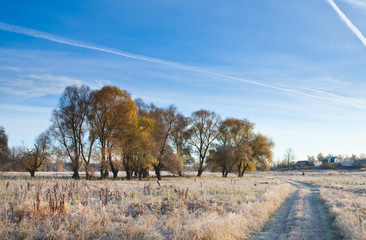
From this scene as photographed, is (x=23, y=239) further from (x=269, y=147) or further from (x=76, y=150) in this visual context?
(x=269, y=147)

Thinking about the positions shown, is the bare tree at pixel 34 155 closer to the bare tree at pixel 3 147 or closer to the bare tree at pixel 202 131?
the bare tree at pixel 3 147

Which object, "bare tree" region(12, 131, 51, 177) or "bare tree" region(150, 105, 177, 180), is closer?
"bare tree" region(150, 105, 177, 180)

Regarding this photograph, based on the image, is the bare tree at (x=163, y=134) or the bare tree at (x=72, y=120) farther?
the bare tree at (x=163, y=134)

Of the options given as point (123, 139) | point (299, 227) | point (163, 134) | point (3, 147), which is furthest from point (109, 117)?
point (299, 227)

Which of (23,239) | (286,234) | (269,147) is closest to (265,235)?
(286,234)

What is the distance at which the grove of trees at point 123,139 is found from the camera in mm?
27984

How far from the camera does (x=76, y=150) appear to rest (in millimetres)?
27766

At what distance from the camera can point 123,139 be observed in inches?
1170

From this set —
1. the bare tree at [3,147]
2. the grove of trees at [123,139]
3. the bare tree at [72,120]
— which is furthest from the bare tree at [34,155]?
the bare tree at [72,120]

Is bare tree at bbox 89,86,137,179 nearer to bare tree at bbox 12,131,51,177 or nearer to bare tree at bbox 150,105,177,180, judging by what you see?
bare tree at bbox 150,105,177,180

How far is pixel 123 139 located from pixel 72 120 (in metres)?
6.11

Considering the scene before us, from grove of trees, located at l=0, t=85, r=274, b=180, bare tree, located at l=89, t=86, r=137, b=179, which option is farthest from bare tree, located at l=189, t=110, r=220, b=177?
bare tree, located at l=89, t=86, r=137, b=179

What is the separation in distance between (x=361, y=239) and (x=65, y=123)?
27591 millimetres

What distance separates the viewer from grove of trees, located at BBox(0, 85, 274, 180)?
27984 mm
